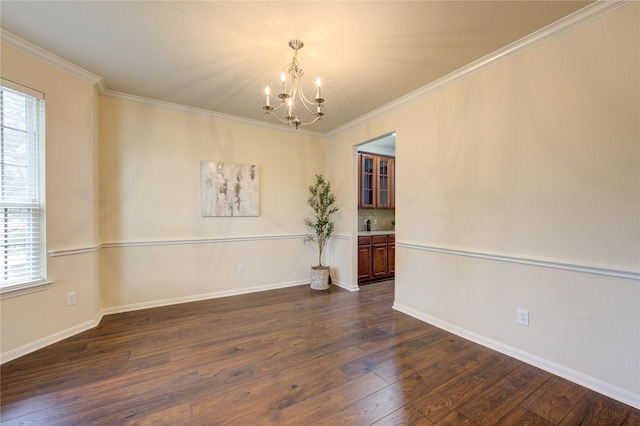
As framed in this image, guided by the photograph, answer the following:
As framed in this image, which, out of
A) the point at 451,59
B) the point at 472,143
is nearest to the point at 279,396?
the point at 472,143

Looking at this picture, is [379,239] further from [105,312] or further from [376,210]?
[105,312]

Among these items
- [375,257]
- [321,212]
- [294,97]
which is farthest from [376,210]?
[294,97]

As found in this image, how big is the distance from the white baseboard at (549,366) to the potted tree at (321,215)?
2033 millimetres

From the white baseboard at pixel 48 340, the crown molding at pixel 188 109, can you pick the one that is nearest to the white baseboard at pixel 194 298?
the white baseboard at pixel 48 340

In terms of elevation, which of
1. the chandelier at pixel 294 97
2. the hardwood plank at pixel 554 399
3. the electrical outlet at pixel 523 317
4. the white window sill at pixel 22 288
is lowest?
the hardwood plank at pixel 554 399

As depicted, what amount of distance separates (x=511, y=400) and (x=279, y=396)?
5.15ft

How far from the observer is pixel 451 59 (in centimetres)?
252

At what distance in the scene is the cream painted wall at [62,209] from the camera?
91.0 inches

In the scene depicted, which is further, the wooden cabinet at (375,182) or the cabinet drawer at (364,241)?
the wooden cabinet at (375,182)

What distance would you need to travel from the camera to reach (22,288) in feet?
7.64

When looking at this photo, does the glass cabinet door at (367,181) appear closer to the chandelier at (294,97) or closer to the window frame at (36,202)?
the chandelier at (294,97)

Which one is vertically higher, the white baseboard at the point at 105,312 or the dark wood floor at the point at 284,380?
the white baseboard at the point at 105,312

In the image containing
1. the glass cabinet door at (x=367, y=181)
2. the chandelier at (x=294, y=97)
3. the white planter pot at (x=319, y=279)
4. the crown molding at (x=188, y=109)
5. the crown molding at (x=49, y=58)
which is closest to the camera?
the chandelier at (x=294, y=97)

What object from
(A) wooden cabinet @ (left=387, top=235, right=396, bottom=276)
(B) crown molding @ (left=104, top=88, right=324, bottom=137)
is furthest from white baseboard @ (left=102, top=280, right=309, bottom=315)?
(B) crown molding @ (left=104, top=88, right=324, bottom=137)
